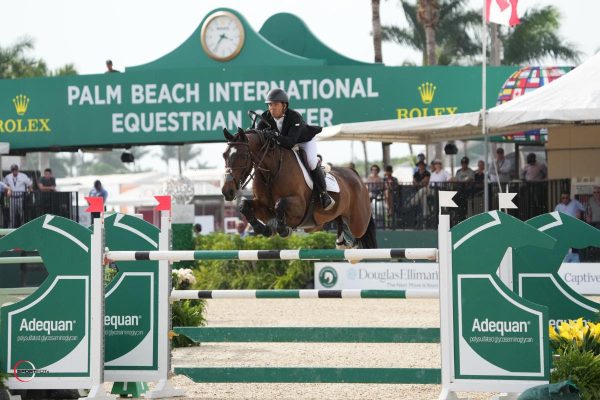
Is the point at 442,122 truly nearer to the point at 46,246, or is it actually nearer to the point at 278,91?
the point at 278,91

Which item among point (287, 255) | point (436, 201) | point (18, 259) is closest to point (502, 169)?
point (436, 201)

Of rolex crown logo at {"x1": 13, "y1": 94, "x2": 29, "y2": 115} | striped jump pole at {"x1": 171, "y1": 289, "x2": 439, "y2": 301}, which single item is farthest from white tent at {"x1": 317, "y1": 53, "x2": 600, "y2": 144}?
striped jump pole at {"x1": 171, "y1": 289, "x2": 439, "y2": 301}

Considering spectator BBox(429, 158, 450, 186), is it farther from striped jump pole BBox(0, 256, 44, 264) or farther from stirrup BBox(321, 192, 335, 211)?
striped jump pole BBox(0, 256, 44, 264)

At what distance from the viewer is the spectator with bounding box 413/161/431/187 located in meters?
20.0

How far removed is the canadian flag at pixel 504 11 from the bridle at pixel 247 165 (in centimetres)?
833

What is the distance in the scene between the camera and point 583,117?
1638 cm

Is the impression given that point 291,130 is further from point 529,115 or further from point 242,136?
point 529,115

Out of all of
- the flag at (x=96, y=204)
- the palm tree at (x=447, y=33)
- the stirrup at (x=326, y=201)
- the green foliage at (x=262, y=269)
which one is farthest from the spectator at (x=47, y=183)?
the palm tree at (x=447, y=33)

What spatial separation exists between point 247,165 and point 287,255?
2408mm

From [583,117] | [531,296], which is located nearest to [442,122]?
[583,117]

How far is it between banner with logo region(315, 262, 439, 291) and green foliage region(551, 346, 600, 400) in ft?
34.2

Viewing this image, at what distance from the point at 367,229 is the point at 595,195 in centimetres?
792

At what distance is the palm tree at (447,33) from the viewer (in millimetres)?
43625

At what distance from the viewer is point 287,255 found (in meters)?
7.20
